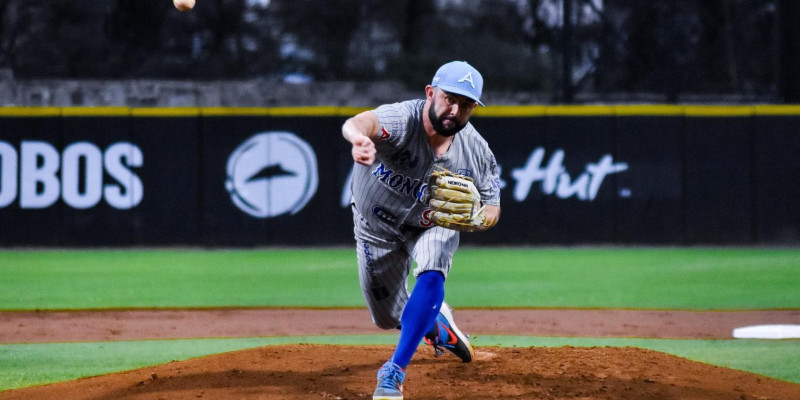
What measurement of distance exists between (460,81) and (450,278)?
18.9 ft

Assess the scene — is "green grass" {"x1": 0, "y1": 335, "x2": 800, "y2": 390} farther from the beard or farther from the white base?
the beard

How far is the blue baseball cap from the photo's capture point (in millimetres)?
3998

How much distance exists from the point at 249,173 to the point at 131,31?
3885 mm

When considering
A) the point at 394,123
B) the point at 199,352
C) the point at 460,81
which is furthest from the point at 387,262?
the point at 199,352

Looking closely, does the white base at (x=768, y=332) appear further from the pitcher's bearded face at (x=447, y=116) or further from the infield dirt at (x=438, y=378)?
the pitcher's bearded face at (x=447, y=116)

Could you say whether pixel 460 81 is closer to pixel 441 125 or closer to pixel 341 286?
pixel 441 125

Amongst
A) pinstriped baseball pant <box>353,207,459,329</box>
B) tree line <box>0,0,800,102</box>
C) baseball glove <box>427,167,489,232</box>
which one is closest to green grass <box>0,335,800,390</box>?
pinstriped baseball pant <box>353,207,459,329</box>

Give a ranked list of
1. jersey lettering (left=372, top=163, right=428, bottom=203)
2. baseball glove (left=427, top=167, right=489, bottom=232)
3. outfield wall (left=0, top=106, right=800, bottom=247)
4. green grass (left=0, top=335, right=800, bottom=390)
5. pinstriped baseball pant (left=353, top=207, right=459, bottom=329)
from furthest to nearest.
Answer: outfield wall (left=0, top=106, right=800, bottom=247), green grass (left=0, top=335, right=800, bottom=390), pinstriped baseball pant (left=353, top=207, right=459, bottom=329), jersey lettering (left=372, top=163, right=428, bottom=203), baseball glove (left=427, top=167, right=489, bottom=232)

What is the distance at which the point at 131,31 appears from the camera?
14.8m

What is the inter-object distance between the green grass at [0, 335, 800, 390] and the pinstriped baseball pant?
1609 mm

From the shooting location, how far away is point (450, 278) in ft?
31.6

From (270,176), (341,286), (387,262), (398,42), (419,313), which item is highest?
(398,42)

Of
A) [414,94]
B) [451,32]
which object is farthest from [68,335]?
[451,32]

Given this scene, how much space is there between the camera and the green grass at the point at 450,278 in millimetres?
8281
